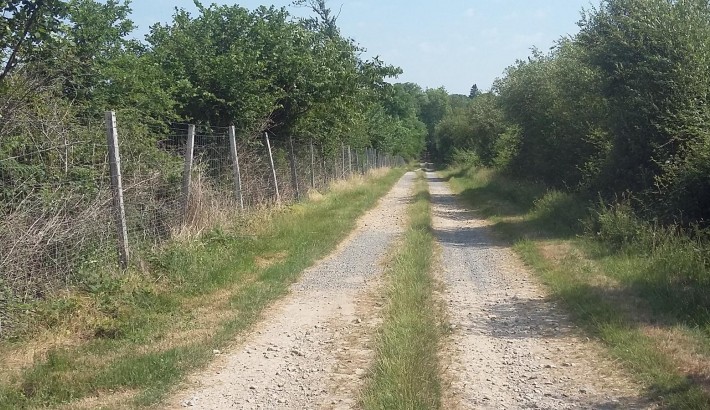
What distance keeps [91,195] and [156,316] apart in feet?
5.27

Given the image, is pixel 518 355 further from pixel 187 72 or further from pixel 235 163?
pixel 187 72

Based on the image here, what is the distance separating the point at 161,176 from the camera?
1028cm

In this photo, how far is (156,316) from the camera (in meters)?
7.47

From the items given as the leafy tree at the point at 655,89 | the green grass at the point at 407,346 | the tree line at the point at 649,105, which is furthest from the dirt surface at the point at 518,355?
the leafy tree at the point at 655,89

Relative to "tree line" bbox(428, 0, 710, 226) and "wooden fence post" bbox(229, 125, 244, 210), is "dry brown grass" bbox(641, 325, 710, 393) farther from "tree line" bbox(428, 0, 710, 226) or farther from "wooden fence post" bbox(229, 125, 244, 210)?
"wooden fence post" bbox(229, 125, 244, 210)

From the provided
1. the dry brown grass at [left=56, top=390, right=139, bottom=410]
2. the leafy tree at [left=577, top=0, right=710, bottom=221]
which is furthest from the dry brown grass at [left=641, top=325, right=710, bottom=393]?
the leafy tree at [left=577, top=0, right=710, bottom=221]

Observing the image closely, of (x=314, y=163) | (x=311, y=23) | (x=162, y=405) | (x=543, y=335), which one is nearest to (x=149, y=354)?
(x=162, y=405)

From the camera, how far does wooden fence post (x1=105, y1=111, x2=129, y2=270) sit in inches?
327

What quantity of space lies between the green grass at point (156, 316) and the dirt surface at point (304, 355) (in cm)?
21

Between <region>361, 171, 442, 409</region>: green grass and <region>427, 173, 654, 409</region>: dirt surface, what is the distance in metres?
0.18

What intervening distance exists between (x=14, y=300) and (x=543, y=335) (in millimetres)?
4907

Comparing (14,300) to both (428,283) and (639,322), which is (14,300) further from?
(639,322)

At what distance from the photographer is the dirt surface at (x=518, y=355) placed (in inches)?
212

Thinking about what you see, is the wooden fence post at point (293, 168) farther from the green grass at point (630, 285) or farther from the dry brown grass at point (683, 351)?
the dry brown grass at point (683, 351)
